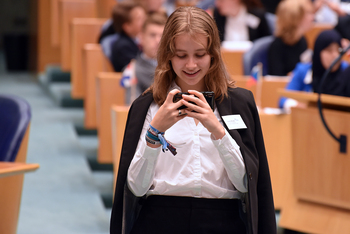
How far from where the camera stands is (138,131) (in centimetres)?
131

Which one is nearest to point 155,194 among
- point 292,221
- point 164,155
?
point 164,155

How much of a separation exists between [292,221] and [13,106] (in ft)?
4.81

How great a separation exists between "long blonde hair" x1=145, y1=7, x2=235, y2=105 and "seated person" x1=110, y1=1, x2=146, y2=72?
8.43ft

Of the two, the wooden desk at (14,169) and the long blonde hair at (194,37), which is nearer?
the long blonde hair at (194,37)

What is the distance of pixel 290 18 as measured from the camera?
3.97 meters

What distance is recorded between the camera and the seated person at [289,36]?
13.0ft

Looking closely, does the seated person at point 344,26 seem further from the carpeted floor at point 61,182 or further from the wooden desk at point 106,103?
the carpeted floor at point 61,182

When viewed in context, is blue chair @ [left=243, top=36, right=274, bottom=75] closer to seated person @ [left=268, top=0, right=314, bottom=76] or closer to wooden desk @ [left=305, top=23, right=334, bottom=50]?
seated person @ [left=268, top=0, right=314, bottom=76]

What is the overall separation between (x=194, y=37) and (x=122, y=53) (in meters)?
2.69

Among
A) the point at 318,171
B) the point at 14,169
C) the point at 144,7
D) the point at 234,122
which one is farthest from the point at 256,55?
the point at 234,122

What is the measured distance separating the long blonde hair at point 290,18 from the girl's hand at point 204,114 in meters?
2.95

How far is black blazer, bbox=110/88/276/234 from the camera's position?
1270 mm

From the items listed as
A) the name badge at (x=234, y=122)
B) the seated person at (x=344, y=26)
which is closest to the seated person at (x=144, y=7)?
the seated person at (x=344, y=26)

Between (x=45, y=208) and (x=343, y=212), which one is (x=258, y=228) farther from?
(x=45, y=208)
